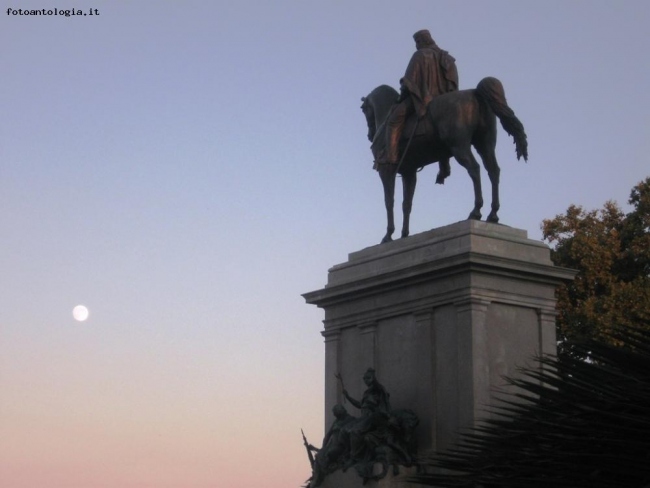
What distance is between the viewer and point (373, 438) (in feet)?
72.7

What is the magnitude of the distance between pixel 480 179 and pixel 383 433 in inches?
180

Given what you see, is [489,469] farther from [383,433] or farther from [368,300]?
[368,300]

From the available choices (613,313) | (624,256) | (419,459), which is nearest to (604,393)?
(419,459)

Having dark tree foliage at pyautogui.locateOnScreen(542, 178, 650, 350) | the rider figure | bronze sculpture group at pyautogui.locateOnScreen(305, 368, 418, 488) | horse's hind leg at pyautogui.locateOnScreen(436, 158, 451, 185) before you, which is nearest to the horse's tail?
the rider figure

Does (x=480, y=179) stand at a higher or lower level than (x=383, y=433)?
higher

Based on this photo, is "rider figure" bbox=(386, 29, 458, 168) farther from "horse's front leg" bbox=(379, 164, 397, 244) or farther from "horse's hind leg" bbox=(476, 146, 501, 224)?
"horse's hind leg" bbox=(476, 146, 501, 224)

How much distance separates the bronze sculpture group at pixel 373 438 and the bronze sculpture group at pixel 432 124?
3.44 m

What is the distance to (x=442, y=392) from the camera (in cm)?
2234

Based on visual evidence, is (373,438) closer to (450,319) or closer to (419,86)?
(450,319)

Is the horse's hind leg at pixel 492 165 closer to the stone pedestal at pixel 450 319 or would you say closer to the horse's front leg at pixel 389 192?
the stone pedestal at pixel 450 319

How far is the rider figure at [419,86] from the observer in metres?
24.7

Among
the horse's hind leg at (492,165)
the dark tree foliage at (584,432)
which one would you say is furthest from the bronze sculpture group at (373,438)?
the dark tree foliage at (584,432)

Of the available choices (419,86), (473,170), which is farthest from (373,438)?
(419,86)

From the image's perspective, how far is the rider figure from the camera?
24688 mm
